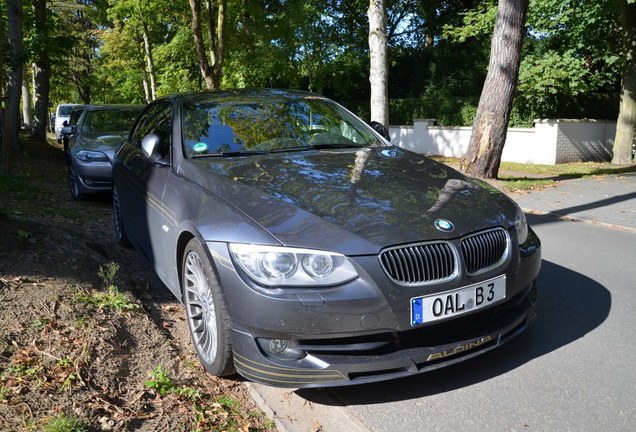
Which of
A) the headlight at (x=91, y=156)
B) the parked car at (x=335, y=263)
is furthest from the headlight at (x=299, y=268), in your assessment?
the headlight at (x=91, y=156)

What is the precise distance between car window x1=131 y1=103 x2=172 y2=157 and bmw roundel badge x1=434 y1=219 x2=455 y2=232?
220cm

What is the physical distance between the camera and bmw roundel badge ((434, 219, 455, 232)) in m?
3.12

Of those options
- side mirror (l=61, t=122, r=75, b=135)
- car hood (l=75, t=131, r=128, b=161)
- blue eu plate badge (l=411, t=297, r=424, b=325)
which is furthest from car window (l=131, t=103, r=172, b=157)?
side mirror (l=61, t=122, r=75, b=135)

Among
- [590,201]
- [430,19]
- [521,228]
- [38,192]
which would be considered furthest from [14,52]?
[430,19]

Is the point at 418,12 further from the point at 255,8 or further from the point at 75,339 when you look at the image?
the point at 75,339

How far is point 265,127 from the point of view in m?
4.57

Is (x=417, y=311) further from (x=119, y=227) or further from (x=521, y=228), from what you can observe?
(x=119, y=227)

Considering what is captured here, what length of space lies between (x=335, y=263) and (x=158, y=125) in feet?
9.16

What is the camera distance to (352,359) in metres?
2.90

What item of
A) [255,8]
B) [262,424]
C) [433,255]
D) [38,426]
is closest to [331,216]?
[433,255]

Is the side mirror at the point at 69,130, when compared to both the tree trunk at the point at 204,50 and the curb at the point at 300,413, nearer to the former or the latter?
the curb at the point at 300,413

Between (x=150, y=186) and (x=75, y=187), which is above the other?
(x=150, y=186)

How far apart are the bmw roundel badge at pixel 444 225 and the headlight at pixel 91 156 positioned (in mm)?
6597

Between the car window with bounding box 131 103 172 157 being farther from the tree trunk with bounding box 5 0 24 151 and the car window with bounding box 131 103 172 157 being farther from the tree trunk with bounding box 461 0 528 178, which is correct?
the tree trunk with bounding box 5 0 24 151
